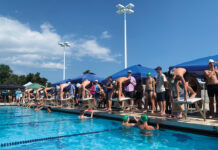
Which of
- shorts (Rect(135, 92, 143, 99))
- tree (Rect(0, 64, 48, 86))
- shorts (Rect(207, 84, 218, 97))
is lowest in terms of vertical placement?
shorts (Rect(135, 92, 143, 99))

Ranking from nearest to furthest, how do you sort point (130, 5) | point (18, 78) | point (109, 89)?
point (109, 89)
point (130, 5)
point (18, 78)

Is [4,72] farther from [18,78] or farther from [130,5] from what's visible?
[130,5]

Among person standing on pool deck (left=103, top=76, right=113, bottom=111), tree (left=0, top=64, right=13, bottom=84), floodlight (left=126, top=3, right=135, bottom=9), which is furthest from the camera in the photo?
tree (left=0, top=64, right=13, bottom=84)

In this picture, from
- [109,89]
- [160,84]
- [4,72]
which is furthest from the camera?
[4,72]

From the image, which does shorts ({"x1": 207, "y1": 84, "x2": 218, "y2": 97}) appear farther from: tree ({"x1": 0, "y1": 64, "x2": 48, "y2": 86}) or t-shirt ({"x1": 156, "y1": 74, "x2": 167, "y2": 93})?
tree ({"x1": 0, "y1": 64, "x2": 48, "y2": 86})

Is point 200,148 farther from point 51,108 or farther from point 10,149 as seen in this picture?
point 51,108

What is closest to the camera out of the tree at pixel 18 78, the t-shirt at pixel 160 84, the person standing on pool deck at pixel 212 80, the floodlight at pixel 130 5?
the person standing on pool deck at pixel 212 80

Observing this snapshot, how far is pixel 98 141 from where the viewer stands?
5.26m

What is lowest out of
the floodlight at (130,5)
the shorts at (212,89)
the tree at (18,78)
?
the shorts at (212,89)

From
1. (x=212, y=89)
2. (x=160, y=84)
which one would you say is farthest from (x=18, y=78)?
(x=212, y=89)

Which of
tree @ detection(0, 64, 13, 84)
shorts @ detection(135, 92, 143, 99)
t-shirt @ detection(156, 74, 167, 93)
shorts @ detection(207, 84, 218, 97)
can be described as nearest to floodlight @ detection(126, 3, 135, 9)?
shorts @ detection(135, 92, 143, 99)

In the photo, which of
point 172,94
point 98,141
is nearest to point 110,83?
point 172,94

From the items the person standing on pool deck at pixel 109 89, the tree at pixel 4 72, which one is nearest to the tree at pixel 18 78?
the tree at pixel 4 72

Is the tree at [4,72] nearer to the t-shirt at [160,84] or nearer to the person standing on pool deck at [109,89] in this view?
the person standing on pool deck at [109,89]
